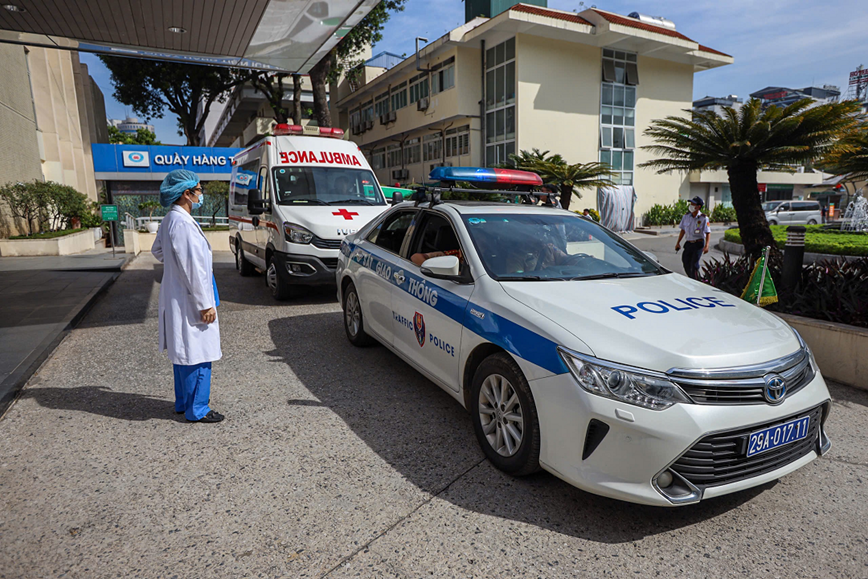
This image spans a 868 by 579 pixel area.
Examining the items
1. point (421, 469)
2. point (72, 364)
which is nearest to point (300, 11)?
point (72, 364)

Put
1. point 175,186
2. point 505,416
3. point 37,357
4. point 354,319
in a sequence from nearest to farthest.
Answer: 1. point 505,416
2. point 175,186
3. point 37,357
4. point 354,319

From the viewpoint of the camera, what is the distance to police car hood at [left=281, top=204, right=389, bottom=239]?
799 centimetres

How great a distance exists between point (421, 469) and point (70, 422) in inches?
109

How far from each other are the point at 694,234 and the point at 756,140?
2006 mm

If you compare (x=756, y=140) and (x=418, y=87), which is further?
(x=418, y=87)

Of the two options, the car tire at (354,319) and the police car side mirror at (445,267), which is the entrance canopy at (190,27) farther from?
the police car side mirror at (445,267)

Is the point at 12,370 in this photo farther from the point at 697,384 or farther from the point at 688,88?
the point at 688,88

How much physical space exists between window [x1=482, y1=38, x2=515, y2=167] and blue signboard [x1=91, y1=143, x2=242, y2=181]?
41.3 feet

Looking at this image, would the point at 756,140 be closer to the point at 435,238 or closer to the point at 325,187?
the point at 435,238

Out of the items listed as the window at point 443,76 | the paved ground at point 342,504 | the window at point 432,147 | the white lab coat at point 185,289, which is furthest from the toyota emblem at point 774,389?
the window at point 432,147

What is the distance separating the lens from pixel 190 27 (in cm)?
858

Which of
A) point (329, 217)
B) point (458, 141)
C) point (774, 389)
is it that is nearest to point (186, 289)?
point (774, 389)

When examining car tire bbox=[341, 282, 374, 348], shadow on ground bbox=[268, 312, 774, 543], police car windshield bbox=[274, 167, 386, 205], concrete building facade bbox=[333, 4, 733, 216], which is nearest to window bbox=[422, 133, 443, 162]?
concrete building facade bbox=[333, 4, 733, 216]

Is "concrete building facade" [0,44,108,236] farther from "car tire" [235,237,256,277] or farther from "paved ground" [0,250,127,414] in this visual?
"car tire" [235,237,256,277]
